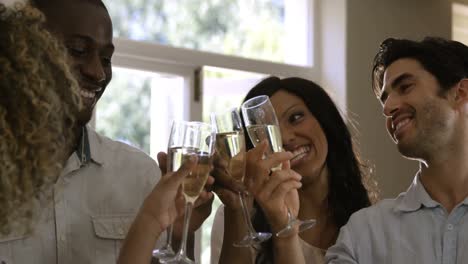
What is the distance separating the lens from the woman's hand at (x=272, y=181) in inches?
68.7

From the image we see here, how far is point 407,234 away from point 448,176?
214 millimetres

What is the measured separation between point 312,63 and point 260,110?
2160 mm

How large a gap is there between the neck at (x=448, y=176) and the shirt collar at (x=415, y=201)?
3 cm

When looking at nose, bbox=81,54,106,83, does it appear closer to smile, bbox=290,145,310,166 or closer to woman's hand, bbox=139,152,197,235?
woman's hand, bbox=139,152,197,235

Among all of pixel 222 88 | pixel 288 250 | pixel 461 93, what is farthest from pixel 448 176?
pixel 222 88

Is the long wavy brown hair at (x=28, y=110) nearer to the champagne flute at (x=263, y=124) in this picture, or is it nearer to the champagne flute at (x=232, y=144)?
the champagne flute at (x=232, y=144)

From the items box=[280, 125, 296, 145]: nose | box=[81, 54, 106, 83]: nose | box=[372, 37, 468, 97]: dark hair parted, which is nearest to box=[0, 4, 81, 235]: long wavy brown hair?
box=[81, 54, 106, 83]: nose

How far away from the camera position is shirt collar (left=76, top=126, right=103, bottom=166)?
1.94m

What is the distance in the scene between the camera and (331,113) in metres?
2.54

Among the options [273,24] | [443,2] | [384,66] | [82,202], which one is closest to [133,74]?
[273,24]

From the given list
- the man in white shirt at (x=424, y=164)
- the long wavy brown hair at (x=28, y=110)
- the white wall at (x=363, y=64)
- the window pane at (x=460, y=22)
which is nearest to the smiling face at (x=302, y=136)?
the man in white shirt at (x=424, y=164)

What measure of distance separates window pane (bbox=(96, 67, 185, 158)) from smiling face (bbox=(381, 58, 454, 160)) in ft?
3.96

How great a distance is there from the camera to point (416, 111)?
2.24 m

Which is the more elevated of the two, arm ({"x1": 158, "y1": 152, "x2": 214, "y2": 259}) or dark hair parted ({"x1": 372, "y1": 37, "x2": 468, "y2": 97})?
dark hair parted ({"x1": 372, "y1": 37, "x2": 468, "y2": 97})
